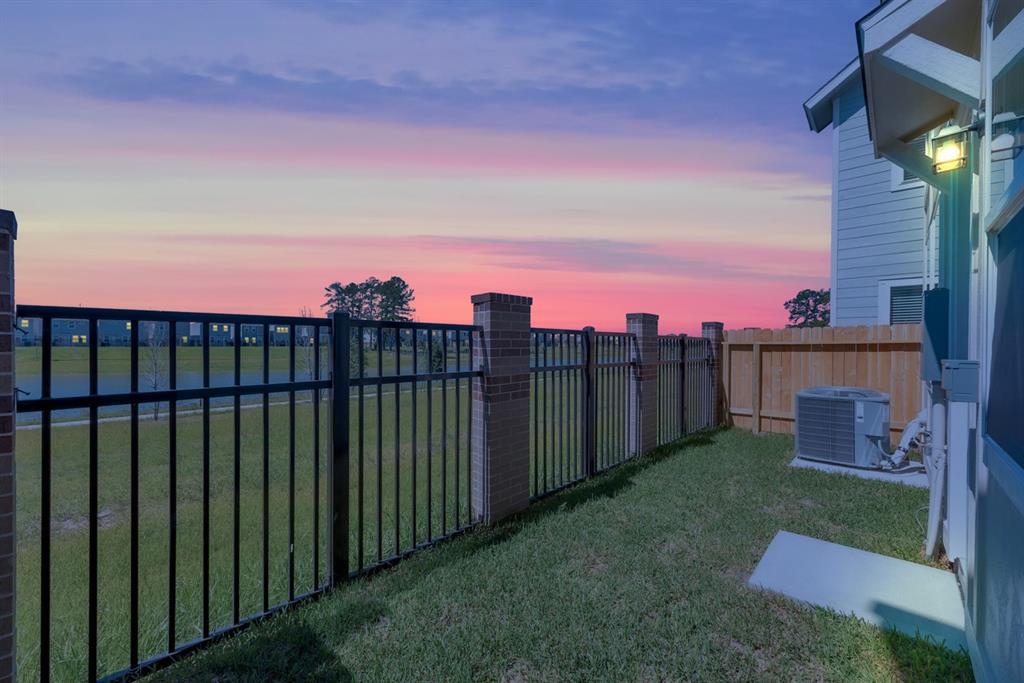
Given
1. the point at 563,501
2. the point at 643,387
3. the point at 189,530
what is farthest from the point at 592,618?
the point at 643,387

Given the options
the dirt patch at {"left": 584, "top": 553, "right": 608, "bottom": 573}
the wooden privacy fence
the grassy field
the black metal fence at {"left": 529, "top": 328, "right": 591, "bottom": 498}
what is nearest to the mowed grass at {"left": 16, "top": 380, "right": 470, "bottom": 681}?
the grassy field

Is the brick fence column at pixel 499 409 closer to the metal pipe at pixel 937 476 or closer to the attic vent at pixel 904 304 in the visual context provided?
the metal pipe at pixel 937 476

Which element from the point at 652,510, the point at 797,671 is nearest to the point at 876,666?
the point at 797,671

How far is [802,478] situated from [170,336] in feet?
22.3

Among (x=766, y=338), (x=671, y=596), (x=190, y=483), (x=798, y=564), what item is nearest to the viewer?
(x=671, y=596)

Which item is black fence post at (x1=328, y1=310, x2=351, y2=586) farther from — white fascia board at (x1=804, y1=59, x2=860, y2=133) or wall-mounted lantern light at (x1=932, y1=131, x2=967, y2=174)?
white fascia board at (x1=804, y1=59, x2=860, y2=133)

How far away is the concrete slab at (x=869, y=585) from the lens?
10.7ft

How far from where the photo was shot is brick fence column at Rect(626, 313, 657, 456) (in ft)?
25.7

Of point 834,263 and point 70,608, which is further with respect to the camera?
point 834,263

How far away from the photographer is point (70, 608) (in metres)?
3.79

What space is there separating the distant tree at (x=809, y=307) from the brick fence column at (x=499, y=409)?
3571 centimetres

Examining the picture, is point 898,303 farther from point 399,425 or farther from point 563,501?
point 399,425

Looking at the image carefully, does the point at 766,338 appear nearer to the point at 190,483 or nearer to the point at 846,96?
the point at 846,96

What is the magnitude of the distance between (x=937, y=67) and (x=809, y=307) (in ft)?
126
